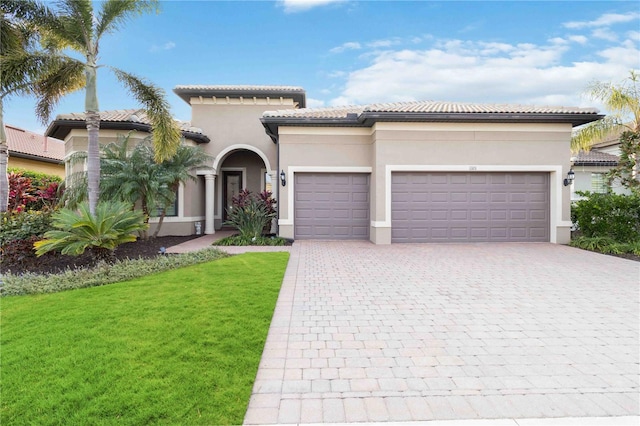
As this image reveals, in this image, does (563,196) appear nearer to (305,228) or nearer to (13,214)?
(305,228)

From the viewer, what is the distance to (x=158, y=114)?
10406 mm

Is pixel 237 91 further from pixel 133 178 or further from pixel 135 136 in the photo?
pixel 133 178

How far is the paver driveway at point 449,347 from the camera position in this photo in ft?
8.92

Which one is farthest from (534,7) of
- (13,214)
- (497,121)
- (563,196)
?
(13,214)

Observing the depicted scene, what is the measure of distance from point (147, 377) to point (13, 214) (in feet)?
33.5

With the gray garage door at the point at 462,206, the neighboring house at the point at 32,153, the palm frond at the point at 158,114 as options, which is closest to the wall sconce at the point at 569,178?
the gray garage door at the point at 462,206

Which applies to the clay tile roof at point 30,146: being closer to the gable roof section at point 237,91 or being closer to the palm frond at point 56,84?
the gable roof section at point 237,91

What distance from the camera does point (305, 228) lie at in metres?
12.4

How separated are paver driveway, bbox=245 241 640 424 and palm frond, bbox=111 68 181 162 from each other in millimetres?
6654

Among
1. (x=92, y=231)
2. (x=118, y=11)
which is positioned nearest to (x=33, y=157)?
(x=118, y=11)

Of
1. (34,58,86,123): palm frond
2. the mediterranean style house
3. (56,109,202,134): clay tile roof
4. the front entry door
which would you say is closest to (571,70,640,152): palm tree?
the mediterranean style house

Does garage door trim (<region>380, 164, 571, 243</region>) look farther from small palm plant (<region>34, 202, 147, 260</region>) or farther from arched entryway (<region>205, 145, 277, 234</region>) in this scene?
small palm plant (<region>34, 202, 147, 260</region>)

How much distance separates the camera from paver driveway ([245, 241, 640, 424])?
272cm

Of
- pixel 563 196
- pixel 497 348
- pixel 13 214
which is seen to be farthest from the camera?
pixel 563 196
